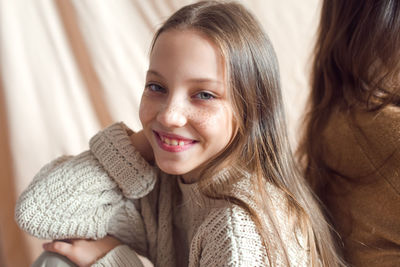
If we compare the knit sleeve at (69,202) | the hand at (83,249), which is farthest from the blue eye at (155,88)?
the hand at (83,249)

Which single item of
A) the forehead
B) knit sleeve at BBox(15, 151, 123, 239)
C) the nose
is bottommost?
knit sleeve at BBox(15, 151, 123, 239)

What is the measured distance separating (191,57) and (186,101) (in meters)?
0.08

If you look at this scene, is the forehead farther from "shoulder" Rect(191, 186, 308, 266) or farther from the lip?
"shoulder" Rect(191, 186, 308, 266)

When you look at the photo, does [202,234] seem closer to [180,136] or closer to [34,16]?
[180,136]

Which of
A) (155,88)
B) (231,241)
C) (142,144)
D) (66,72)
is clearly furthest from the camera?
(66,72)

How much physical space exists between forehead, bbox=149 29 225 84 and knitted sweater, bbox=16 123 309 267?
0.74ft

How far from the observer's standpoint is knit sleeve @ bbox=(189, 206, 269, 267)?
25.6 inches

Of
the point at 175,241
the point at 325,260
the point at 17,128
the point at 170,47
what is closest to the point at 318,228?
the point at 325,260

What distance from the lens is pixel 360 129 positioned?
0.82m

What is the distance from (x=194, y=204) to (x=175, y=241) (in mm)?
145

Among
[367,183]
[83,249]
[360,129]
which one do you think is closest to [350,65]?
[360,129]

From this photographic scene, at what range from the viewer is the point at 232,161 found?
789 mm

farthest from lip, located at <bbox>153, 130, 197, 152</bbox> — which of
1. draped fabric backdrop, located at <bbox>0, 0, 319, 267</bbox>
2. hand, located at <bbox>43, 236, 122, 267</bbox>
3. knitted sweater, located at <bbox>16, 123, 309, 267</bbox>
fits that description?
draped fabric backdrop, located at <bbox>0, 0, 319, 267</bbox>

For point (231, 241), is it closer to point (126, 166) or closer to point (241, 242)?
point (241, 242)
